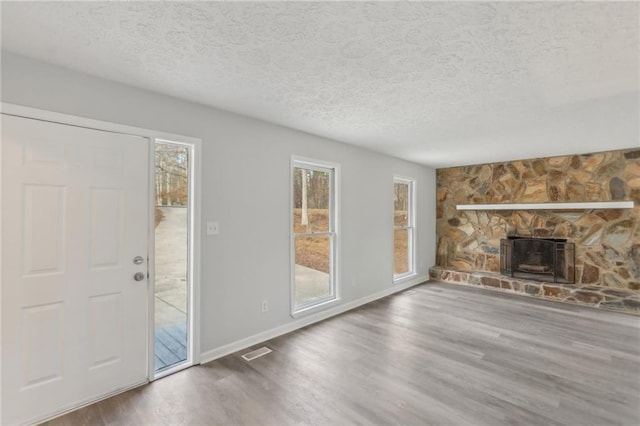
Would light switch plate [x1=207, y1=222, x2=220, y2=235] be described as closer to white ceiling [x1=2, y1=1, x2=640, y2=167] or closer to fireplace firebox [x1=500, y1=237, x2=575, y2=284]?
white ceiling [x1=2, y1=1, x2=640, y2=167]

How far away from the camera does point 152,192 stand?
2469 millimetres

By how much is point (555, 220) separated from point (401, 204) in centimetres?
265

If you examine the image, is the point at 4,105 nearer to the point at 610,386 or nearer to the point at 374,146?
the point at 374,146

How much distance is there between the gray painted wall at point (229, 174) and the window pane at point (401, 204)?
5.63 feet

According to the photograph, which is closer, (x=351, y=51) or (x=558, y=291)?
(x=351, y=51)

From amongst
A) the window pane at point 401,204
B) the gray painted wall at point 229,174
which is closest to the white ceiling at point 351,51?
the gray painted wall at point 229,174

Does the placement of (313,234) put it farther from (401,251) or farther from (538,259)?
(538,259)

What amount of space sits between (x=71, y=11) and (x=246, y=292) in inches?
100

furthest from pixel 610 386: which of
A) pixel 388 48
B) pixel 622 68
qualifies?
pixel 388 48

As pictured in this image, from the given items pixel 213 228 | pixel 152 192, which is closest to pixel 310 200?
pixel 213 228

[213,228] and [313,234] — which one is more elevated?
[213,228]

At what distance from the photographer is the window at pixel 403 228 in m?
5.57

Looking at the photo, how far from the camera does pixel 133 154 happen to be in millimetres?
2381

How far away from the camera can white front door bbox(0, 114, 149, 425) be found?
1897 millimetres
